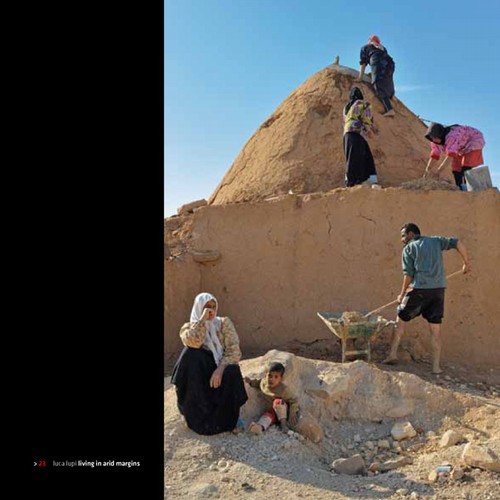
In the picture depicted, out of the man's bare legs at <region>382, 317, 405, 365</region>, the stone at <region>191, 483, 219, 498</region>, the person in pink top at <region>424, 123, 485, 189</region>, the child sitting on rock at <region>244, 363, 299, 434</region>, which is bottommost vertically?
the stone at <region>191, 483, 219, 498</region>

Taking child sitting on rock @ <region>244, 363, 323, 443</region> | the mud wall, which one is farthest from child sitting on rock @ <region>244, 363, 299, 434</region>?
the mud wall

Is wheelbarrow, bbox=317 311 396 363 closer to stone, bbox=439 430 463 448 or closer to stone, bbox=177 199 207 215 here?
stone, bbox=439 430 463 448

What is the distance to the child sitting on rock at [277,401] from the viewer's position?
424 cm

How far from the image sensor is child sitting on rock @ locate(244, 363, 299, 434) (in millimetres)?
4238

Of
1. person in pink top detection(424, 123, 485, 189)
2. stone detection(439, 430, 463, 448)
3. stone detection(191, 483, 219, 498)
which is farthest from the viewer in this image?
person in pink top detection(424, 123, 485, 189)

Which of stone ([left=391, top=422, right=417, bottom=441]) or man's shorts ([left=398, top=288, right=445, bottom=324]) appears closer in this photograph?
stone ([left=391, top=422, right=417, bottom=441])

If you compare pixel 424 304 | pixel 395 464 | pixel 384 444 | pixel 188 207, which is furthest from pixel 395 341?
pixel 188 207

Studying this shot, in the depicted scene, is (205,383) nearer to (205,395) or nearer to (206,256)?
(205,395)

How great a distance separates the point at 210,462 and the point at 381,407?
5.12 feet

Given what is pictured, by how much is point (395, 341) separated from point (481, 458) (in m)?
2.30
